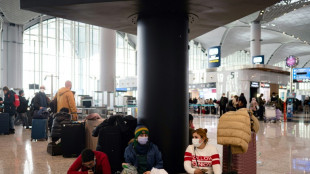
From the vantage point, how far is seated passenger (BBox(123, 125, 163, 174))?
4.30 meters

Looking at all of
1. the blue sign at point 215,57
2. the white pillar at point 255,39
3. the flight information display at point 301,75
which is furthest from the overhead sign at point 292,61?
the white pillar at point 255,39

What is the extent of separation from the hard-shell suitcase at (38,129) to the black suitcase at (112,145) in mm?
4924

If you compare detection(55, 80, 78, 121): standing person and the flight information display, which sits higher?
the flight information display

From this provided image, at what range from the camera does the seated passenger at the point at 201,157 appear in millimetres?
3793

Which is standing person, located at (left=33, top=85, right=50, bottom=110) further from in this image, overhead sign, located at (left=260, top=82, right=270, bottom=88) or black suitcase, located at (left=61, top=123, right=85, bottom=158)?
overhead sign, located at (left=260, top=82, right=270, bottom=88)

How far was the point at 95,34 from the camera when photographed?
35.9m

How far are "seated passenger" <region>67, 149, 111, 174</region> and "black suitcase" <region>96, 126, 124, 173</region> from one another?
1.25 metres

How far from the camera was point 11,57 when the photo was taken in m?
25.7

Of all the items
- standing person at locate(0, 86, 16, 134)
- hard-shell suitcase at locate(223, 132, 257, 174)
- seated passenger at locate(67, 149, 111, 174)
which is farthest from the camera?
standing person at locate(0, 86, 16, 134)

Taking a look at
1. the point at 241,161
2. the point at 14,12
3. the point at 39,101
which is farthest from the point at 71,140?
the point at 14,12

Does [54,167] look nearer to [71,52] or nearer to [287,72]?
[287,72]

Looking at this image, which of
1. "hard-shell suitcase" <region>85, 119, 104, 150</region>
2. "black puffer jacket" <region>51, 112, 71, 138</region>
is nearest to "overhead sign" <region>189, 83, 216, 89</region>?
"black puffer jacket" <region>51, 112, 71, 138</region>

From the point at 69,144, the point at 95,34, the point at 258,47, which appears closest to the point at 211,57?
the point at 258,47

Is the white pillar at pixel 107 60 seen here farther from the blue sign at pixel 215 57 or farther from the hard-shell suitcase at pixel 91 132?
the hard-shell suitcase at pixel 91 132
